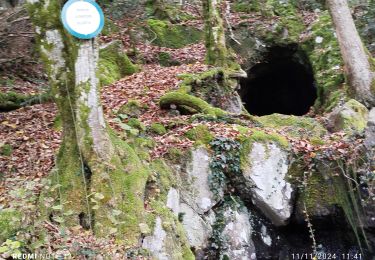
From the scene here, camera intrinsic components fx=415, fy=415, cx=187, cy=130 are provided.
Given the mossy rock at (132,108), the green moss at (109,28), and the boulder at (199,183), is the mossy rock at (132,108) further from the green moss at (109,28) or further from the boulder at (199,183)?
the green moss at (109,28)

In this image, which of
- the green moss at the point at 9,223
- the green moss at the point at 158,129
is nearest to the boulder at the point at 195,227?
the green moss at the point at 158,129

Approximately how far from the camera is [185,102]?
838 centimetres

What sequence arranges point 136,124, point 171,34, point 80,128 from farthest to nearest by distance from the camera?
point 171,34 < point 136,124 < point 80,128

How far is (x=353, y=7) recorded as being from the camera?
46.8 ft

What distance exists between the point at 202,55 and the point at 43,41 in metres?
8.53

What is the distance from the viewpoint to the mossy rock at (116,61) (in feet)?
35.4

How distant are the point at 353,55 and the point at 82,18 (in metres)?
7.30

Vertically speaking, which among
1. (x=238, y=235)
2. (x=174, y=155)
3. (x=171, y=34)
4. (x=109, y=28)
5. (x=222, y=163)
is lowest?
(x=238, y=235)

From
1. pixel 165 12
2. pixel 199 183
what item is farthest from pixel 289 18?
pixel 199 183

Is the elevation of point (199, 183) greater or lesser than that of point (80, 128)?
lesser

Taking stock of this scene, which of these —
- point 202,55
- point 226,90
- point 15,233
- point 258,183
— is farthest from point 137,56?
point 15,233

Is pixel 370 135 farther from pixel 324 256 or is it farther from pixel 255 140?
pixel 324 256

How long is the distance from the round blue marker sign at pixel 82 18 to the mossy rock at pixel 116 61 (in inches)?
239

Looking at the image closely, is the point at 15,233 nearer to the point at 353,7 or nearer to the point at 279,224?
the point at 279,224
